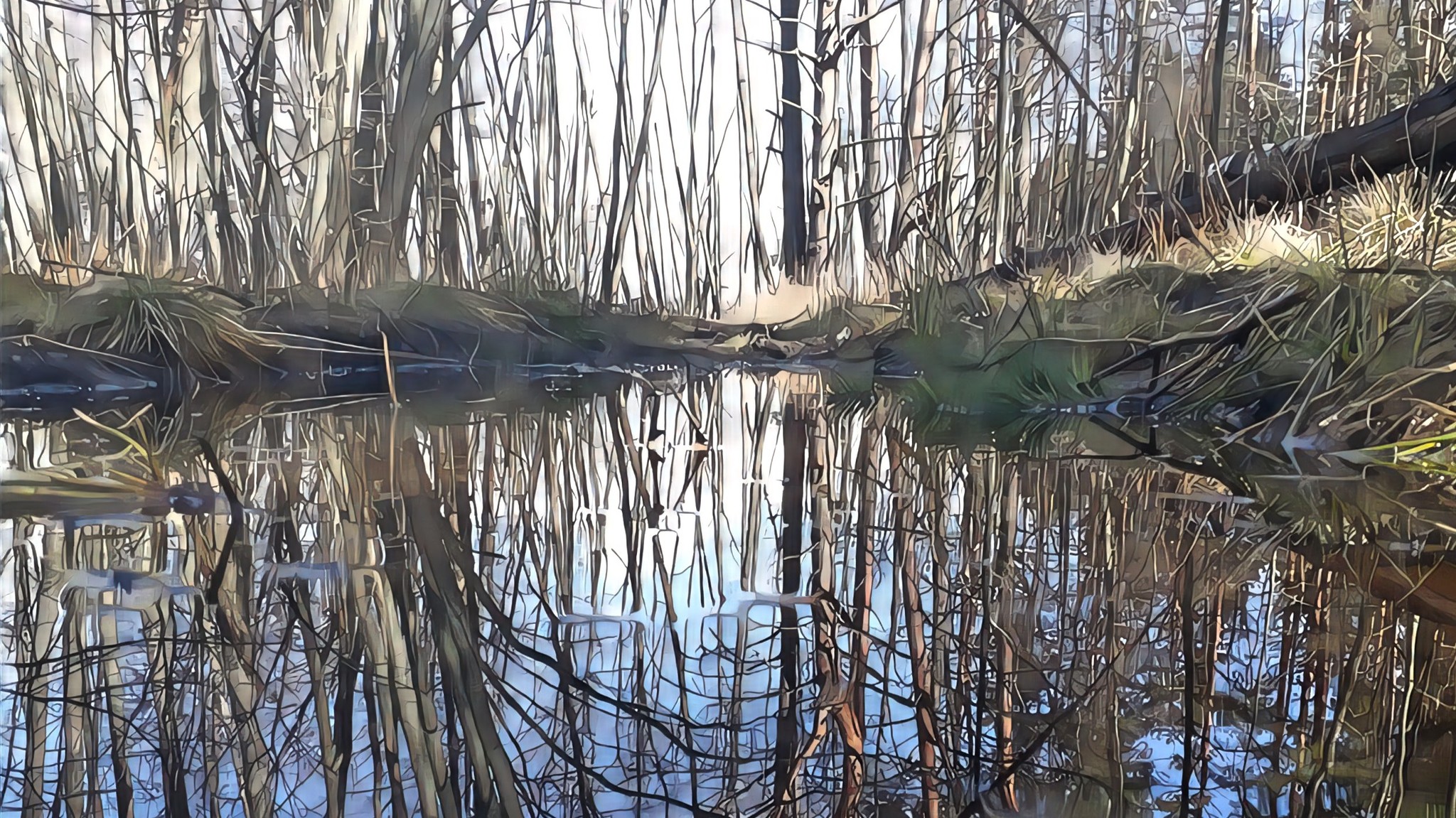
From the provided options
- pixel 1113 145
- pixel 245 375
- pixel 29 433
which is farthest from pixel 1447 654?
pixel 245 375

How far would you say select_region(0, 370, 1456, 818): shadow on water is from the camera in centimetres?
44

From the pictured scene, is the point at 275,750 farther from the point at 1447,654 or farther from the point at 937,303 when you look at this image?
the point at 937,303

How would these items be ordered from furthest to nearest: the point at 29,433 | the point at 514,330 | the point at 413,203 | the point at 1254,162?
the point at 514,330, the point at 413,203, the point at 1254,162, the point at 29,433

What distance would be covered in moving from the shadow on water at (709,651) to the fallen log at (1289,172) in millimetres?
942

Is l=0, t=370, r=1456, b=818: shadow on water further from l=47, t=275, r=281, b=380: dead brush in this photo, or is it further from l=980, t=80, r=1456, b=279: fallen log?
l=47, t=275, r=281, b=380: dead brush

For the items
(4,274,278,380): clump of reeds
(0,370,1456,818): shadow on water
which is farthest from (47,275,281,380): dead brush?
(0,370,1456,818): shadow on water

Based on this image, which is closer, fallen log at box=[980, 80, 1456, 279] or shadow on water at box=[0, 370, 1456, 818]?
shadow on water at box=[0, 370, 1456, 818]

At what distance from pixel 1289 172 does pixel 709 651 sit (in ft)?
5.86

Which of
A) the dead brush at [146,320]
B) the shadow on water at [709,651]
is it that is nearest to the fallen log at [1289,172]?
the shadow on water at [709,651]

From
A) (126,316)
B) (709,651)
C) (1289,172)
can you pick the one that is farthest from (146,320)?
(1289,172)

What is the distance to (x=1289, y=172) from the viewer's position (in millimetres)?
1937

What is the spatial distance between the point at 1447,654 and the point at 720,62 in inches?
112

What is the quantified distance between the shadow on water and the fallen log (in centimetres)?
94

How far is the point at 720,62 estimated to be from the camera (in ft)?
10.2
